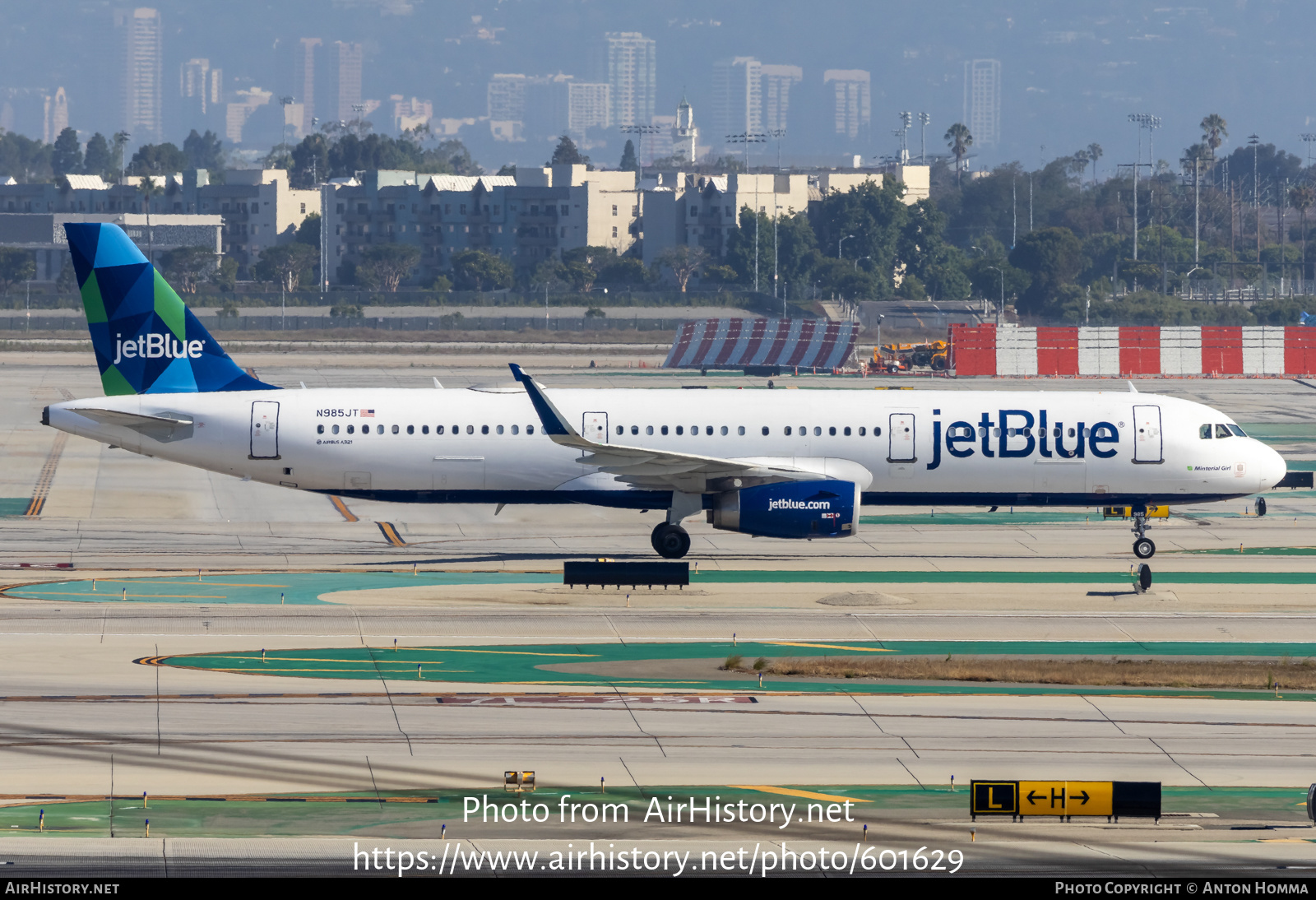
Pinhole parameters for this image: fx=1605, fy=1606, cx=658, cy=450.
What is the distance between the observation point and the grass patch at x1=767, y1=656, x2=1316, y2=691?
3030 cm

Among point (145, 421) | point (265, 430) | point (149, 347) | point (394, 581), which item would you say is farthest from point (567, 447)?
point (149, 347)

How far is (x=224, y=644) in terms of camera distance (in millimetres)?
32312

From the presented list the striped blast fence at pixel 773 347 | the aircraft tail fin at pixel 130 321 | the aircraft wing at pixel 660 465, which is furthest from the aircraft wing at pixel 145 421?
the striped blast fence at pixel 773 347

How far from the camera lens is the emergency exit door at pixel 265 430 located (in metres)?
42.9

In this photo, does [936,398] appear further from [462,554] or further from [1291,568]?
[462,554]

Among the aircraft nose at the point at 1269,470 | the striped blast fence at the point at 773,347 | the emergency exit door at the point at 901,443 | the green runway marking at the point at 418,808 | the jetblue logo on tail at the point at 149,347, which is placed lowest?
the green runway marking at the point at 418,808

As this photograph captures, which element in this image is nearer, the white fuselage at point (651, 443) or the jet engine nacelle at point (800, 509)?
the jet engine nacelle at point (800, 509)

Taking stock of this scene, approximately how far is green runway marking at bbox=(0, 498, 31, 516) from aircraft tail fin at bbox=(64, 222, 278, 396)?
33.5ft

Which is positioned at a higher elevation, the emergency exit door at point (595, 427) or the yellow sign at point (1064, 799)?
the emergency exit door at point (595, 427)

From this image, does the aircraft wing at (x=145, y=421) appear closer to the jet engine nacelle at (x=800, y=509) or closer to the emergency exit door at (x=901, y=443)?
the jet engine nacelle at (x=800, y=509)

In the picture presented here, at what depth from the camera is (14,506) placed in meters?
52.6

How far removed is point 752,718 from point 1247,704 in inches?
360

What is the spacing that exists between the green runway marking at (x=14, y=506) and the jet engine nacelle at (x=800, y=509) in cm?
2464

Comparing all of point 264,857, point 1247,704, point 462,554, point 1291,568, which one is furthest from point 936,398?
point 264,857
